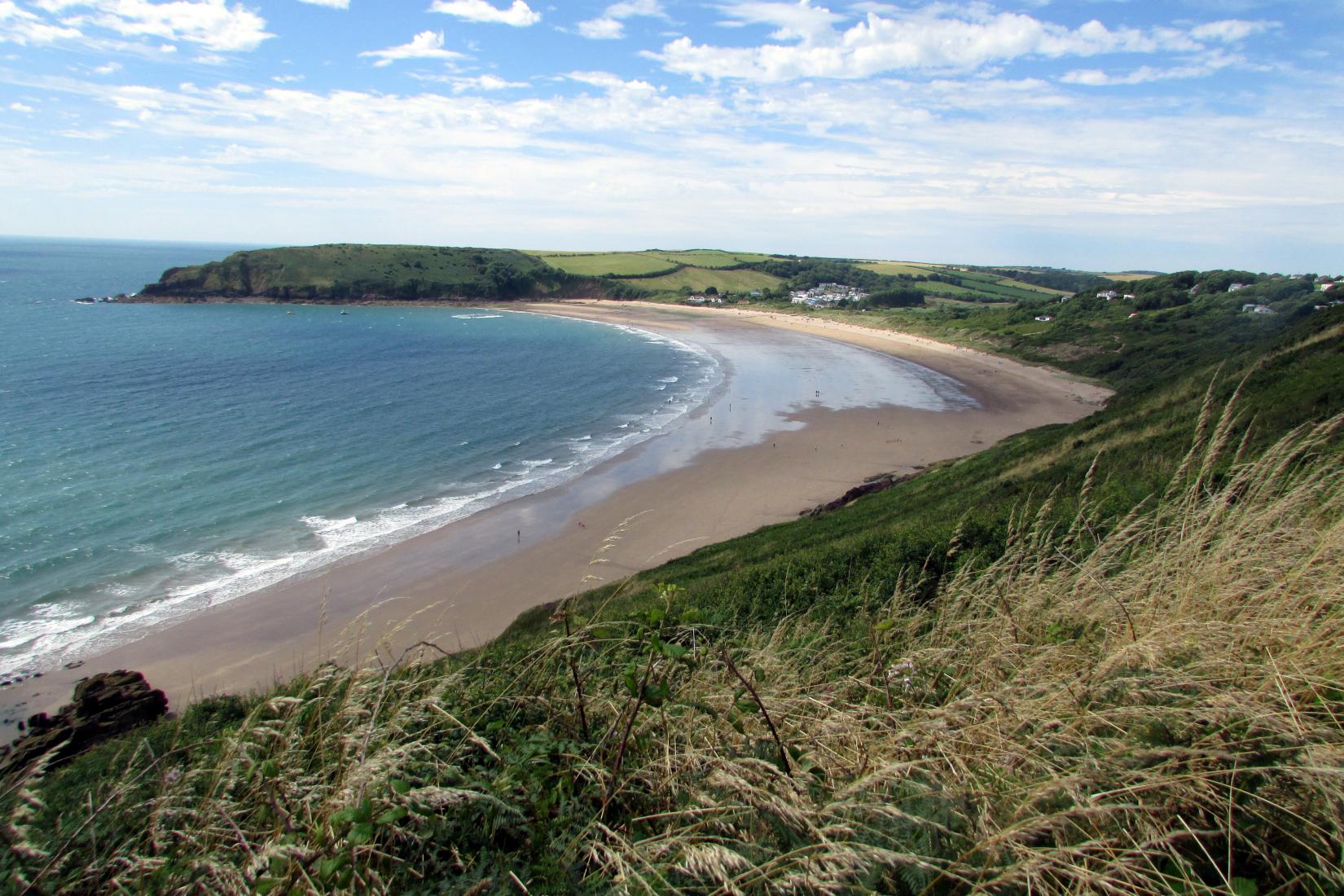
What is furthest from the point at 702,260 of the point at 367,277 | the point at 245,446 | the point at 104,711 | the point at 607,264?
the point at 104,711

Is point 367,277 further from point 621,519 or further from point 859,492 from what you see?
point 859,492

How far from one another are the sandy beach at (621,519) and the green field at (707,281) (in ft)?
272

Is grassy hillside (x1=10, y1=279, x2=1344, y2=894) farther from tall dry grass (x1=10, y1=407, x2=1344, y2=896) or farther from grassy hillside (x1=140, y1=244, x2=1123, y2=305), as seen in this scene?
grassy hillside (x1=140, y1=244, x2=1123, y2=305)

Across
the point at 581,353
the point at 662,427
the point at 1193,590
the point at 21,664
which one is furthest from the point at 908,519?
the point at 581,353

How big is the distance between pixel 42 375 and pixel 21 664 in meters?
46.0

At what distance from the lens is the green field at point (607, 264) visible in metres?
153

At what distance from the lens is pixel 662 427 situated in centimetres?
4309

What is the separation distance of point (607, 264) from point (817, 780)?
553 feet

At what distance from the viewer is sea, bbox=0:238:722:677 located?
2162 cm

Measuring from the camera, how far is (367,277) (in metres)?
128

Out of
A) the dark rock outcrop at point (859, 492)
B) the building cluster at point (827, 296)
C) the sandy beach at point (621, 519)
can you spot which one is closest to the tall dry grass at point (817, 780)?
the sandy beach at point (621, 519)

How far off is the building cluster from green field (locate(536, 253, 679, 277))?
112ft

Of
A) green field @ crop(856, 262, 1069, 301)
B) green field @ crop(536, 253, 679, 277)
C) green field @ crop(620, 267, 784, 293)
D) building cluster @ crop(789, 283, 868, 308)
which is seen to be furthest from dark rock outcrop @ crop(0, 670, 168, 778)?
green field @ crop(856, 262, 1069, 301)

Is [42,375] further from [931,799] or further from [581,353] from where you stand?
[931,799]
